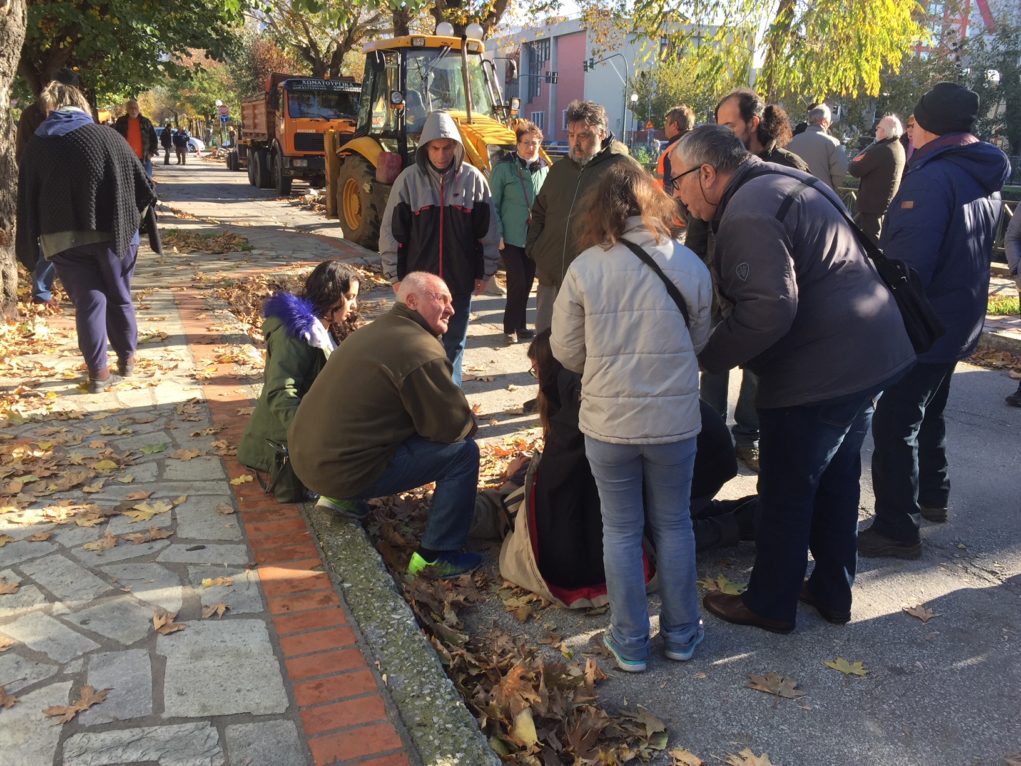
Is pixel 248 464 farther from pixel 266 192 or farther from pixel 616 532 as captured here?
pixel 266 192

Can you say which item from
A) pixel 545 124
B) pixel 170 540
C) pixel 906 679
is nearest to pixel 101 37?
pixel 170 540

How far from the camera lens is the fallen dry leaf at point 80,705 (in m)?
2.73

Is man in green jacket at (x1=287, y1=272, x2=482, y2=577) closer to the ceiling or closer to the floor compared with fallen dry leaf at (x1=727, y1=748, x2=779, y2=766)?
closer to the ceiling

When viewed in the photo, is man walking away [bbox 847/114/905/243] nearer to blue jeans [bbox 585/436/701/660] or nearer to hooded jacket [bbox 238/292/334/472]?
hooded jacket [bbox 238/292/334/472]

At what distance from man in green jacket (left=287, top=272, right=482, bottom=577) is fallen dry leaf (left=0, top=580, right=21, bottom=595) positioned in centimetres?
117

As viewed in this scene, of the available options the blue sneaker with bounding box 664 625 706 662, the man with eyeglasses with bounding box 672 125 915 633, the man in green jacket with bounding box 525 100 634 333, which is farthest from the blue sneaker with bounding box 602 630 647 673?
the man in green jacket with bounding box 525 100 634 333

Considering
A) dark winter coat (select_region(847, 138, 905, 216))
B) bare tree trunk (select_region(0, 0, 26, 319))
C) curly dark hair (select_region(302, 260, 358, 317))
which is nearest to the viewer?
curly dark hair (select_region(302, 260, 358, 317))

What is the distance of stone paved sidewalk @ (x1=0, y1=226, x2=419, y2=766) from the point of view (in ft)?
8.79

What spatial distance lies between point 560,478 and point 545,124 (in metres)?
65.3

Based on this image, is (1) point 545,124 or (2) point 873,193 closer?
(2) point 873,193

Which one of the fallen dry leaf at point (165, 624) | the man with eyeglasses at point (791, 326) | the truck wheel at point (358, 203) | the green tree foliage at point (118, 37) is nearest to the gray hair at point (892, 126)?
the man with eyeglasses at point (791, 326)

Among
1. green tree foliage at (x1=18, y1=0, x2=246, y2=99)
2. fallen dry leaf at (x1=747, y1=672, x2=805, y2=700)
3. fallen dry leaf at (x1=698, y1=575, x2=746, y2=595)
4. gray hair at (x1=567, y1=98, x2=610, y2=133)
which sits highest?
green tree foliage at (x1=18, y1=0, x2=246, y2=99)

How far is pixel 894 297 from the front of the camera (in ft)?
10.9

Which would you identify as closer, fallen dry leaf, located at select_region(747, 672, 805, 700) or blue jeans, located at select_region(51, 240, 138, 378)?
fallen dry leaf, located at select_region(747, 672, 805, 700)
